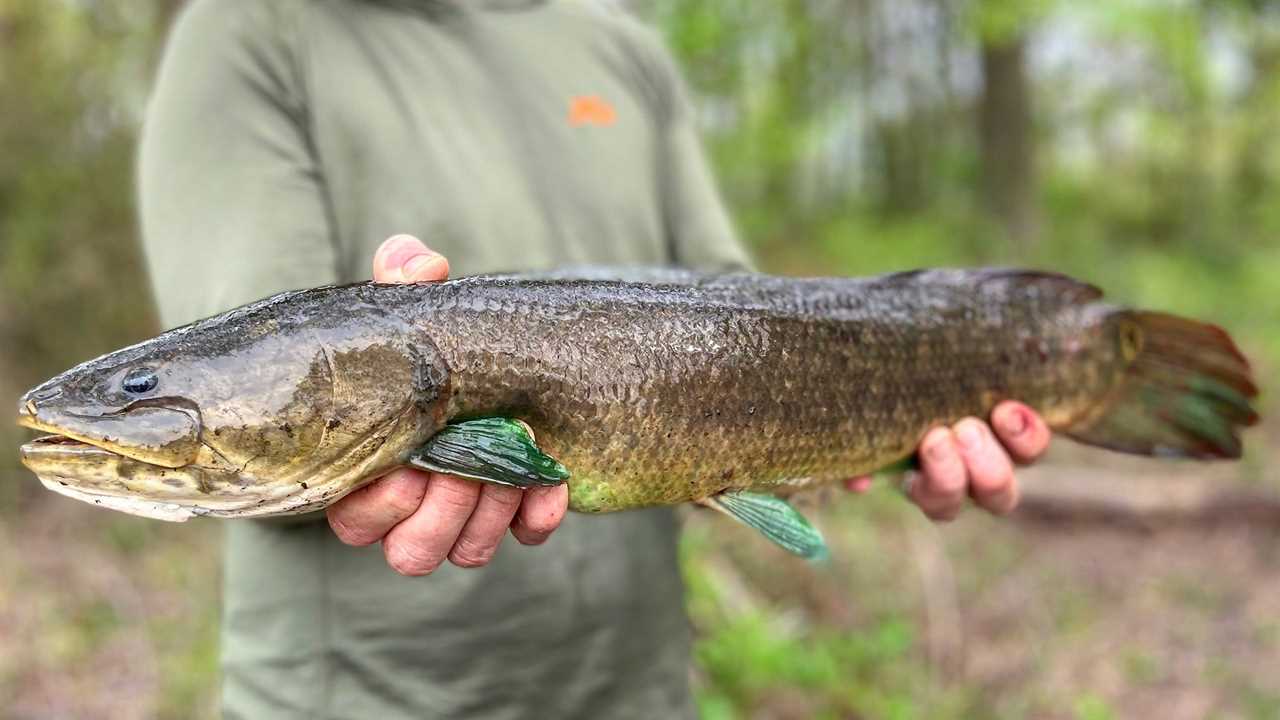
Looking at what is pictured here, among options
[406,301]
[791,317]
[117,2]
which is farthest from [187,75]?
[117,2]

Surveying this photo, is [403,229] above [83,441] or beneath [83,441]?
above

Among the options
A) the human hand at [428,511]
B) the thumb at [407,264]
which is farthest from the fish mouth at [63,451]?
the thumb at [407,264]

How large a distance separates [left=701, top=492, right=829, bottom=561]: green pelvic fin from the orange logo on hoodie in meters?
1.17

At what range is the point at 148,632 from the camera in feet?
15.6

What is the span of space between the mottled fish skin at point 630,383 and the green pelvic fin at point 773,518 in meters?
0.04

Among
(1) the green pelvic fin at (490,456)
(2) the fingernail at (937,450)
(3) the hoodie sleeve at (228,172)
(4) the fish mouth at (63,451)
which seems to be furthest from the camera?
(2) the fingernail at (937,450)

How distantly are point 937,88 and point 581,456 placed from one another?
1687 cm

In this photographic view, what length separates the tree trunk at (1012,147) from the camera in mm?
11312

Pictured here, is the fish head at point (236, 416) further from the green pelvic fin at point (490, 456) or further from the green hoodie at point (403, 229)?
the green hoodie at point (403, 229)

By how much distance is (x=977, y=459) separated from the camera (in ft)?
7.71

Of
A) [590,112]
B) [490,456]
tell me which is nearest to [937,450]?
[490,456]

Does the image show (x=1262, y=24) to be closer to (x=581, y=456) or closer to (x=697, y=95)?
(x=697, y=95)

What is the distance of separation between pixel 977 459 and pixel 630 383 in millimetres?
973

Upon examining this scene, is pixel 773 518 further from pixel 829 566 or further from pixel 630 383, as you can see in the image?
pixel 829 566
